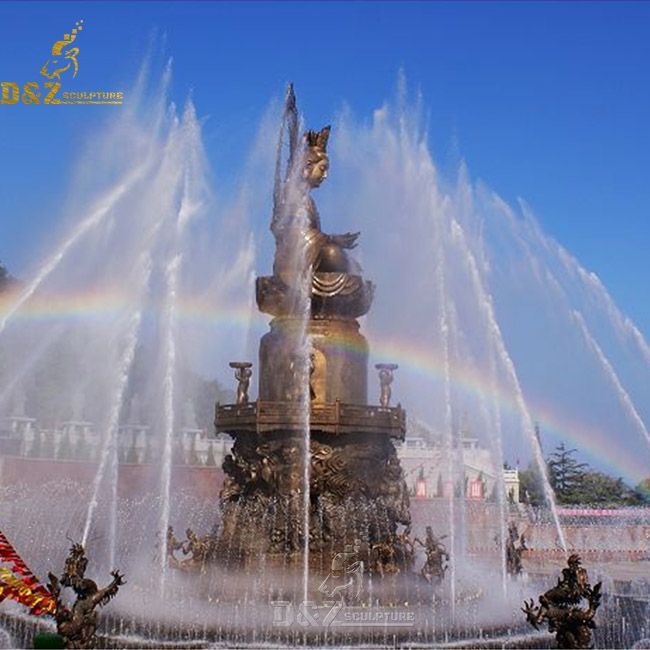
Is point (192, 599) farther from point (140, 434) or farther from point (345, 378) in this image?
point (140, 434)

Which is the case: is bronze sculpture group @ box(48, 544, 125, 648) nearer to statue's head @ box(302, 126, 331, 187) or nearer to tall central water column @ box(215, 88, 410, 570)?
tall central water column @ box(215, 88, 410, 570)

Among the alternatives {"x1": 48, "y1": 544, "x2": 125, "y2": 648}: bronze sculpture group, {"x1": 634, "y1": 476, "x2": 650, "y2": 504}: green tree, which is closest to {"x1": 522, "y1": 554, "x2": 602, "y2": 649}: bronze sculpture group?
{"x1": 48, "y1": 544, "x2": 125, "y2": 648}: bronze sculpture group

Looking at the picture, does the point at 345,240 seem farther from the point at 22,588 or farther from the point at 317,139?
the point at 22,588

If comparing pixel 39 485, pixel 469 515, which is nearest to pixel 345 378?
pixel 39 485

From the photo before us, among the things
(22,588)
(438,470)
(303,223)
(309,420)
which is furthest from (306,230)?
(438,470)

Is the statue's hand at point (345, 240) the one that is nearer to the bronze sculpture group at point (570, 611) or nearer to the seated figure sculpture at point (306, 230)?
the seated figure sculpture at point (306, 230)

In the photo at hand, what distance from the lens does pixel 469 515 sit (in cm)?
5291

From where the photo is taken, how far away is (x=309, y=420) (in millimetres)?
20938

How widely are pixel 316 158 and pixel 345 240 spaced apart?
7.74 ft

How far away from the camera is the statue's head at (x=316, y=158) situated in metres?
23.4

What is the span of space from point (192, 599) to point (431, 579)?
5601mm

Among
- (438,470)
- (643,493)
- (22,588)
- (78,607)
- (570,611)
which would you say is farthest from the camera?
(643,493)

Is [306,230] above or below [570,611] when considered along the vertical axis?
above

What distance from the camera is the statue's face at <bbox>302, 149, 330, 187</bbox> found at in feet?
76.8
